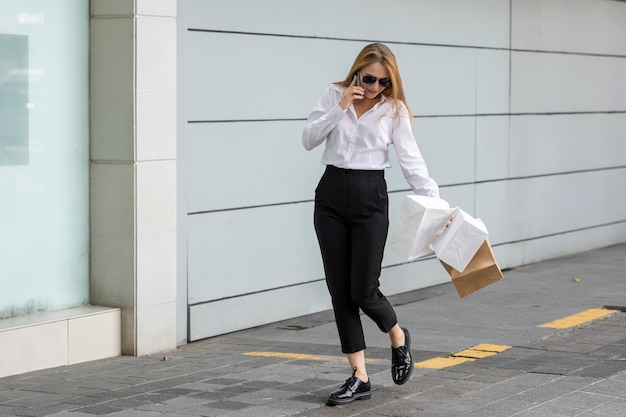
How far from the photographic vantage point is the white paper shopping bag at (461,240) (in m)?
6.42

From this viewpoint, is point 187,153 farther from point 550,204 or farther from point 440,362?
point 550,204

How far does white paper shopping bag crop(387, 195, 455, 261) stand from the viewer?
641cm

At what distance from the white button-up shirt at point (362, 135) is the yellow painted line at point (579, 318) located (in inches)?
117

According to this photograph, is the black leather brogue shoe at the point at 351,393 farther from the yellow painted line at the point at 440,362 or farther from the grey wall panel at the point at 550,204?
the grey wall panel at the point at 550,204

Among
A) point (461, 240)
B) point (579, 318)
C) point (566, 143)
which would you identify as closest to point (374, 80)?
point (461, 240)

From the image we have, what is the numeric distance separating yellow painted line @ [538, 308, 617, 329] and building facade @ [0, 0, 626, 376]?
1975 mm

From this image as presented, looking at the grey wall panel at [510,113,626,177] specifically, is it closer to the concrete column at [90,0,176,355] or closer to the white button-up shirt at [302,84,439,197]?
the concrete column at [90,0,176,355]

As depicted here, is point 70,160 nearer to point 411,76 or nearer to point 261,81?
point 261,81

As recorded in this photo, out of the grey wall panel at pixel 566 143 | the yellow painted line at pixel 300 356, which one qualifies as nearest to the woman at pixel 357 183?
the yellow painted line at pixel 300 356

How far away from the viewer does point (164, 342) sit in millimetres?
8461

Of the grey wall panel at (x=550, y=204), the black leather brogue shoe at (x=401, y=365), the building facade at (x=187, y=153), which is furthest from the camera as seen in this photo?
the grey wall panel at (x=550, y=204)

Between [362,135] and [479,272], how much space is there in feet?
3.11

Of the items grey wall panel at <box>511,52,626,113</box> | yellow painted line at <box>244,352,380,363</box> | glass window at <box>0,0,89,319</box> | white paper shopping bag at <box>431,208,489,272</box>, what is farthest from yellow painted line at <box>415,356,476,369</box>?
grey wall panel at <box>511,52,626,113</box>

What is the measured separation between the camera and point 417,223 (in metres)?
6.41
